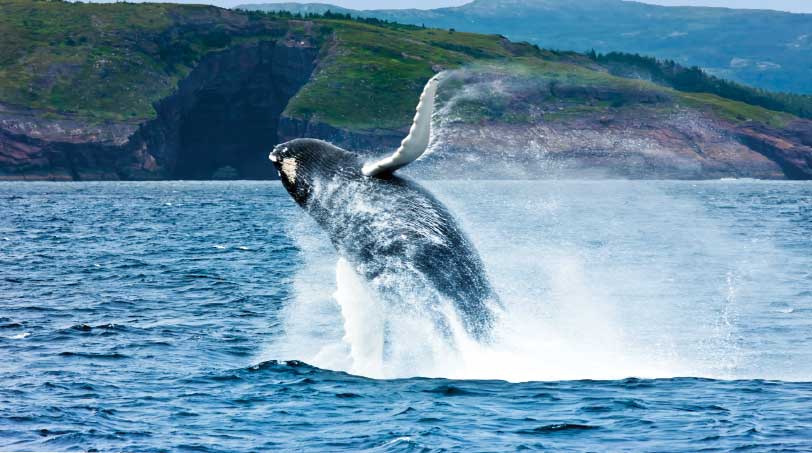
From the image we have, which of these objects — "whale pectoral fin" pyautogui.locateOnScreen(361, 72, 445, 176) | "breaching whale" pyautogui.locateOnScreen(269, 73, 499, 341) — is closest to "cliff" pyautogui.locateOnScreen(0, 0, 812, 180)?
"breaching whale" pyautogui.locateOnScreen(269, 73, 499, 341)

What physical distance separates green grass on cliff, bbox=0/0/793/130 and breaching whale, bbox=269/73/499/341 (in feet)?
395

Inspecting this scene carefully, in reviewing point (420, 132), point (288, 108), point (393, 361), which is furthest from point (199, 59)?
point (420, 132)

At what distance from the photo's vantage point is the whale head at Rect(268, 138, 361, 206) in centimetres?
1386

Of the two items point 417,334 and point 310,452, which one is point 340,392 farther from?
point 310,452

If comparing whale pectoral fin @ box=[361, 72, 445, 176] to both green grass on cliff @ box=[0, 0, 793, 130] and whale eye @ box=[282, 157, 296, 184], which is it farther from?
green grass on cliff @ box=[0, 0, 793, 130]

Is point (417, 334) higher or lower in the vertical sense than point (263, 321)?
higher

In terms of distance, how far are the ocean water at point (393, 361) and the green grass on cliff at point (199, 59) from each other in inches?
4182

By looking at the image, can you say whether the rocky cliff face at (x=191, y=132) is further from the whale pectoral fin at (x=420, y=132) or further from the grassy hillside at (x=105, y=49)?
the whale pectoral fin at (x=420, y=132)

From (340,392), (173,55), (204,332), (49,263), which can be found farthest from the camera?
(173,55)

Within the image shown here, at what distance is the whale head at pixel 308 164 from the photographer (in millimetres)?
13865

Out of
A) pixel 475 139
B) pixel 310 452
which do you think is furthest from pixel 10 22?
pixel 310 452

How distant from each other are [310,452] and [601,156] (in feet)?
449

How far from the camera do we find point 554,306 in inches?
750

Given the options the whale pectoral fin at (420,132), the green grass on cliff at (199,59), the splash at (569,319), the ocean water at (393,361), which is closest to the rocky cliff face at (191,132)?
the green grass on cliff at (199,59)
